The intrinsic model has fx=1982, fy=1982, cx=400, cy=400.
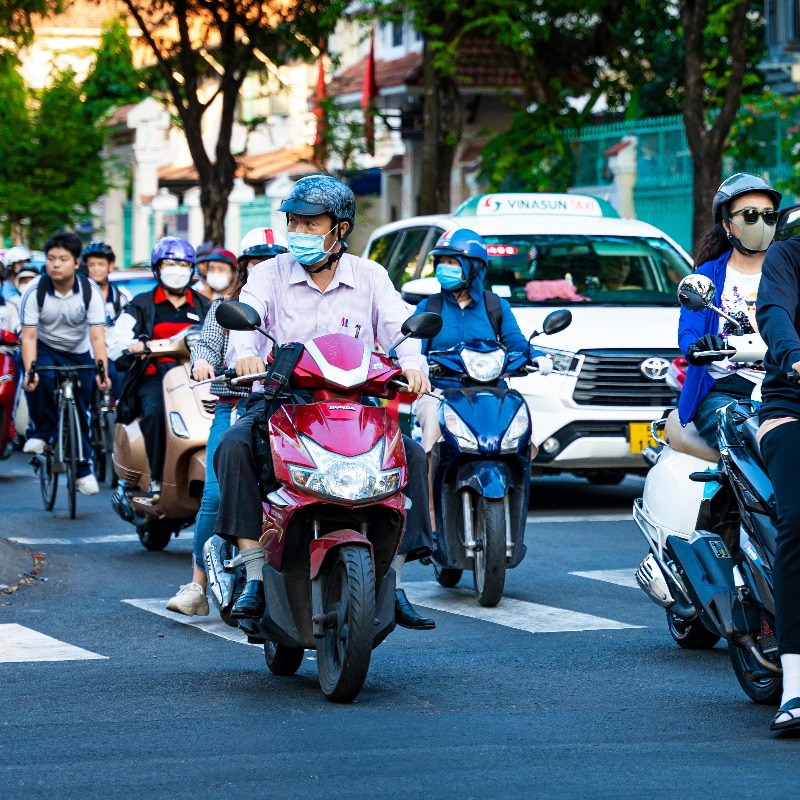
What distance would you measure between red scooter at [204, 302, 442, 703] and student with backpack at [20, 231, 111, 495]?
7.50 meters

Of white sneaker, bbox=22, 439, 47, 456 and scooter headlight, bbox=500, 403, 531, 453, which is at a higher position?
scooter headlight, bbox=500, 403, 531, 453

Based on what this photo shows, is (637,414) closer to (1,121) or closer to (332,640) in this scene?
(332,640)

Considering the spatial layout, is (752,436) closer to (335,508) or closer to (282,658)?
(335,508)

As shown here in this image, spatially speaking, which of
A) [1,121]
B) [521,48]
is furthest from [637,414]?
[1,121]

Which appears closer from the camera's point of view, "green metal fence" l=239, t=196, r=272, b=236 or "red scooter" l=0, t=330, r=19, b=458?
"red scooter" l=0, t=330, r=19, b=458

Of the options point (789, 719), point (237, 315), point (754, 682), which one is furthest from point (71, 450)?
point (789, 719)

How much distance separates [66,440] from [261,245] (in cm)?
482

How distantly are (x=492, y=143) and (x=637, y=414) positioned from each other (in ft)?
58.2

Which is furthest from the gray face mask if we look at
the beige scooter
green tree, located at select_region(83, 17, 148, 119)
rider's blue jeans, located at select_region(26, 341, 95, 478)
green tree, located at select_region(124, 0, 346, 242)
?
green tree, located at select_region(83, 17, 148, 119)

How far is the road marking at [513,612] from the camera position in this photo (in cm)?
914

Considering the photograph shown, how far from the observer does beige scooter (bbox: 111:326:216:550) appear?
11703 millimetres

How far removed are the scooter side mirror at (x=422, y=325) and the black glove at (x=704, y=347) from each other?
3.21ft

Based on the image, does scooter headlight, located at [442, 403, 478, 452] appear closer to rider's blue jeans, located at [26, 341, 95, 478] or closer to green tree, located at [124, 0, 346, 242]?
rider's blue jeans, located at [26, 341, 95, 478]

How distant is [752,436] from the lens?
22.3 feet
